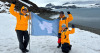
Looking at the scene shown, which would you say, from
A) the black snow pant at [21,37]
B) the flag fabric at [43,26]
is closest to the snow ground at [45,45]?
the black snow pant at [21,37]

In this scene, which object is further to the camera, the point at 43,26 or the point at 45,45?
the point at 45,45

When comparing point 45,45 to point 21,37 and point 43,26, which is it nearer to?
point 43,26

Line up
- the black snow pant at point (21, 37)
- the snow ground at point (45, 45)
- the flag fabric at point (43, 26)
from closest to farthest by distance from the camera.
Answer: the black snow pant at point (21, 37) < the snow ground at point (45, 45) < the flag fabric at point (43, 26)

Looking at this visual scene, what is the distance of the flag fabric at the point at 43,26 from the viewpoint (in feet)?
19.8

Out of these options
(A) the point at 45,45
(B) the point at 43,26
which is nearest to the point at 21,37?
(B) the point at 43,26

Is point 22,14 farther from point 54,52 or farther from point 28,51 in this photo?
point 54,52

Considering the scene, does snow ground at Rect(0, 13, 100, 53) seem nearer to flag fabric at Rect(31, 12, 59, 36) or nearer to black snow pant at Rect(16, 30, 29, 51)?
black snow pant at Rect(16, 30, 29, 51)

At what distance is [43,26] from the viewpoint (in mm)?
6238

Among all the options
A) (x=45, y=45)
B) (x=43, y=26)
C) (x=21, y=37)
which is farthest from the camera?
(x=45, y=45)

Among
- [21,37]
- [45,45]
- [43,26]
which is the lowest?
[45,45]

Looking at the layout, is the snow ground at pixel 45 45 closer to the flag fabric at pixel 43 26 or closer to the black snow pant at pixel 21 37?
the black snow pant at pixel 21 37

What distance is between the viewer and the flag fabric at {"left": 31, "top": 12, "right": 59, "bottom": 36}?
6.02 m

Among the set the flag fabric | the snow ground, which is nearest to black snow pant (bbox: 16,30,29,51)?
the snow ground

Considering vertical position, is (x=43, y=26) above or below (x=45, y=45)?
above
